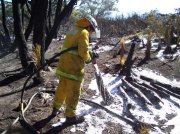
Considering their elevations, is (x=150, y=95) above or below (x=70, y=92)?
below

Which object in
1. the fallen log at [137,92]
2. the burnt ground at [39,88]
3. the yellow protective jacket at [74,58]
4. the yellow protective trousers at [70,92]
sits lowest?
the burnt ground at [39,88]

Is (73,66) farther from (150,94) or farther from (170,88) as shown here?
(170,88)

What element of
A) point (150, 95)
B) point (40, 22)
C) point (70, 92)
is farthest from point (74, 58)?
point (40, 22)

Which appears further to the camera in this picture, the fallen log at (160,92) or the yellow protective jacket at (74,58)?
the fallen log at (160,92)

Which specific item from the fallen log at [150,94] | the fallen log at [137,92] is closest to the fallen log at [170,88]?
the fallen log at [150,94]

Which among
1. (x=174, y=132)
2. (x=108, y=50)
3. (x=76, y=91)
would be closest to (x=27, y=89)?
(x=76, y=91)

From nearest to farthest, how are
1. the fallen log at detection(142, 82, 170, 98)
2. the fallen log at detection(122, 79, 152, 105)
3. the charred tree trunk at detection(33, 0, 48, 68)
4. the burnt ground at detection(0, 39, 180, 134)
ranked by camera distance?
the burnt ground at detection(0, 39, 180, 134) < the fallen log at detection(122, 79, 152, 105) < the fallen log at detection(142, 82, 170, 98) < the charred tree trunk at detection(33, 0, 48, 68)

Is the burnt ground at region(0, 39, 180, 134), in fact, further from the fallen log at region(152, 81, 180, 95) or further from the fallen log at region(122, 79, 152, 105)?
the fallen log at region(152, 81, 180, 95)

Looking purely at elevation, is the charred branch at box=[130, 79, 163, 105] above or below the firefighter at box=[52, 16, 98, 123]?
below

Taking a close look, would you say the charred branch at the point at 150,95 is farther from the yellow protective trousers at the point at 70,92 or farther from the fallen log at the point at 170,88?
the yellow protective trousers at the point at 70,92

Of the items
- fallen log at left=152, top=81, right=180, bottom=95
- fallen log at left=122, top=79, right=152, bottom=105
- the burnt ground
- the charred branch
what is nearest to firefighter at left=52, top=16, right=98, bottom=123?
the burnt ground

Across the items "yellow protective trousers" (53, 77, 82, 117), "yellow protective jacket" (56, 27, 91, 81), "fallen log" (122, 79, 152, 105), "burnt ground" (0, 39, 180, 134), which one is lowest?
"burnt ground" (0, 39, 180, 134)

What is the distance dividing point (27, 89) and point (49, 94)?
2.99 feet

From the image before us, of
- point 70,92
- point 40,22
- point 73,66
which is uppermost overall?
point 40,22
